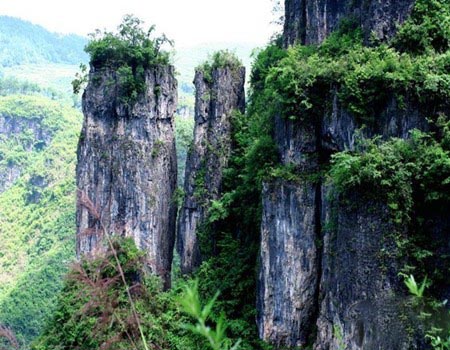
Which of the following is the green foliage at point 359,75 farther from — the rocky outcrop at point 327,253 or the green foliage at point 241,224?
the green foliage at point 241,224

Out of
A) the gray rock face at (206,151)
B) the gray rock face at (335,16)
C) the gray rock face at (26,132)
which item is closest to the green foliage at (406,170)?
the gray rock face at (335,16)

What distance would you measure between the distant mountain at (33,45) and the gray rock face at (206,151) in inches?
4706

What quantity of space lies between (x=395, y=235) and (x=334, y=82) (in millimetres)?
3241

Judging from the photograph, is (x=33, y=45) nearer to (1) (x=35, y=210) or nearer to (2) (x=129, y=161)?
(1) (x=35, y=210)

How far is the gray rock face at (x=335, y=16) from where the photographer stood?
954cm

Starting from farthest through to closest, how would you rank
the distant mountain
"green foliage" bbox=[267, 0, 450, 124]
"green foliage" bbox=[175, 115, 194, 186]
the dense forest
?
the distant mountain
"green foliage" bbox=[175, 115, 194, 186]
"green foliage" bbox=[267, 0, 450, 124]
the dense forest

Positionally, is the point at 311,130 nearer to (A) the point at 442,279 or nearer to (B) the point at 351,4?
(B) the point at 351,4

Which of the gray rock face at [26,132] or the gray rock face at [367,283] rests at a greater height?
the gray rock face at [26,132]

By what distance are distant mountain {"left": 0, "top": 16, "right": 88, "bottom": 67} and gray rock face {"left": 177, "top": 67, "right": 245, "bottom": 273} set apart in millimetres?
119535

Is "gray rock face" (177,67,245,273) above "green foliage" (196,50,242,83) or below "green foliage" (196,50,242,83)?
below

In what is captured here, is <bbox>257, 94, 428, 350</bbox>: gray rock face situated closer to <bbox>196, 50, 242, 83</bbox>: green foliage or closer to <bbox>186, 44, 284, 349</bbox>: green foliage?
<bbox>186, 44, 284, 349</bbox>: green foliage

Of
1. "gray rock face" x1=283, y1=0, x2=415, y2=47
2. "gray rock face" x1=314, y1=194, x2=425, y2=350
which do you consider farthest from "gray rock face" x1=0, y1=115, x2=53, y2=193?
"gray rock face" x1=314, y1=194, x2=425, y2=350

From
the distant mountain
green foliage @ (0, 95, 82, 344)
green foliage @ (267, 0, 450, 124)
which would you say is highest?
the distant mountain

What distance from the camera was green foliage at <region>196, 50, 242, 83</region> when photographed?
49.2ft
